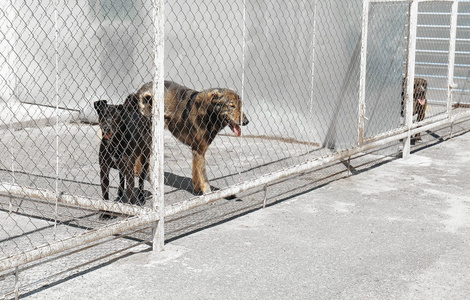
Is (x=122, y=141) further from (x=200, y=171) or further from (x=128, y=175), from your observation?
(x=200, y=171)

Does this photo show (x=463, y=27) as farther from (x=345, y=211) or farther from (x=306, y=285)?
(x=306, y=285)

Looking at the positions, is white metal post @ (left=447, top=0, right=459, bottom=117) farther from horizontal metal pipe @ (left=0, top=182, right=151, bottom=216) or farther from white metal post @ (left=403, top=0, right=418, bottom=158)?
horizontal metal pipe @ (left=0, top=182, right=151, bottom=216)

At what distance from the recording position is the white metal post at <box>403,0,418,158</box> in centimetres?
743

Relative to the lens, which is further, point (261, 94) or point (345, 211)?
point (261, 94)

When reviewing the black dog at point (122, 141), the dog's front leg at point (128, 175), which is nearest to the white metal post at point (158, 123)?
the black dog at point (122, 141)

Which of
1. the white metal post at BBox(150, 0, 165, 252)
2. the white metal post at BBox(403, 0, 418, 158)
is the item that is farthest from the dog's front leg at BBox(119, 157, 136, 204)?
the white metal post at BBox(403, 0, 418, 158)

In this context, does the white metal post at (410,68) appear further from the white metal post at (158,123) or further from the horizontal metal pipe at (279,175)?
the white metal post at (158,123)

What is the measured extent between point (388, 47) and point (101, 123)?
13.3ft

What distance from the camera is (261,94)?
8805mm

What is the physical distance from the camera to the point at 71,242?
150 inches

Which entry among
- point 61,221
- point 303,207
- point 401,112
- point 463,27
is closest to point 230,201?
point 303,207

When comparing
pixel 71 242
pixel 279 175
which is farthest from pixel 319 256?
pixel 71 242

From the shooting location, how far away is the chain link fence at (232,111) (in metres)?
5.08

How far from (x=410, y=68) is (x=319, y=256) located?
12.8 ft
